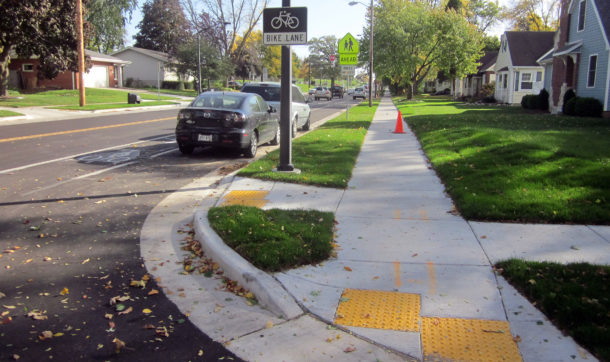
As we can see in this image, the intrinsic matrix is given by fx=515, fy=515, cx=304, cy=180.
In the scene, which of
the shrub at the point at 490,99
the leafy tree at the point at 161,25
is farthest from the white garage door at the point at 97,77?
the shrub at the point at 490,99

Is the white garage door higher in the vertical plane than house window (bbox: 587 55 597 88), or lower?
higher

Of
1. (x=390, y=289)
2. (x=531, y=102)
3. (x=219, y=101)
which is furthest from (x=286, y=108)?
(x=531, y=102)

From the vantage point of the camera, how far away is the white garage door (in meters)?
55.0

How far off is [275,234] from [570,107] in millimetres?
22805

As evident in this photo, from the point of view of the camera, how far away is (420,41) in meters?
50.2

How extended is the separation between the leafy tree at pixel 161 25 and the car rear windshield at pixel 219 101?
68611 millimetres

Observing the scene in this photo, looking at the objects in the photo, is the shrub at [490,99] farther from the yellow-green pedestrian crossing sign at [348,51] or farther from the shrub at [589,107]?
the yellow-green pedestrian crossing sign at [348,51]

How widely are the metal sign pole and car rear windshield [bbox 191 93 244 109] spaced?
281 cm

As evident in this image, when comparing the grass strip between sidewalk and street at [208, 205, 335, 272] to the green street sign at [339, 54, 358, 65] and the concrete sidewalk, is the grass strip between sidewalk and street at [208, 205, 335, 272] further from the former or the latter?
the green street sign at [339, 54, 358, 65]

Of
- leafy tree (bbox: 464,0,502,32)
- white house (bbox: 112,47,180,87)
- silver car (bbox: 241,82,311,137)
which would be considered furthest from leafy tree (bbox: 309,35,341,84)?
silver car (bbox: 241,82,311,137)

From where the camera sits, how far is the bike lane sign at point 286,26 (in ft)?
30.2

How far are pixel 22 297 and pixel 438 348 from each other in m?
3.41

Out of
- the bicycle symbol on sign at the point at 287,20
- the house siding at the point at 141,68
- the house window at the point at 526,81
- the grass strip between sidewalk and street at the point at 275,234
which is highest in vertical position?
the house siding at the point at 141,68

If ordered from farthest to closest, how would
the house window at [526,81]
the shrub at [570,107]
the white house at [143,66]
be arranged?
1. the white house at [143,66]
2. the house window at [526,81]
3. the shrub at [570,107]
